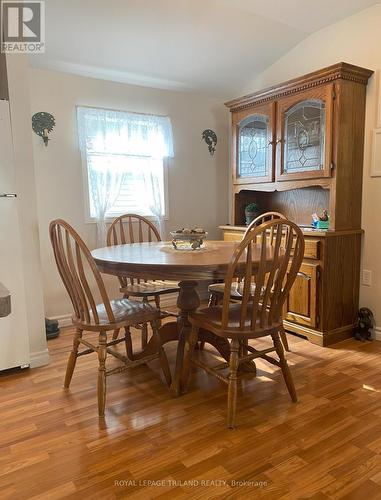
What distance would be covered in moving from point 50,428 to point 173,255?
103cm

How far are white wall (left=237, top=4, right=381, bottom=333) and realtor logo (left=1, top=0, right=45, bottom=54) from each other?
2.12 meters

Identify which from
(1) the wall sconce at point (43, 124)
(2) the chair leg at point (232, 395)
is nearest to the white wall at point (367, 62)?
(2) the chair leg at point (232, 395)

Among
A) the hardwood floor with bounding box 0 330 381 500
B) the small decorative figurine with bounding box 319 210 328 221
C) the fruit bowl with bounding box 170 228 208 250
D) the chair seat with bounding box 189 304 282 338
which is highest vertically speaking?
the small decorative figurine with bounding box 319 210 328 221

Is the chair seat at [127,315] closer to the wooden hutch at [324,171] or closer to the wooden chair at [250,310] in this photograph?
the wooden chair at [250,310]

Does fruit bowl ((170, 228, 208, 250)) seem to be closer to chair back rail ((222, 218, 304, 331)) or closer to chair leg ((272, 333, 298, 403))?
chair back rail ((222, 218, 304, 331))

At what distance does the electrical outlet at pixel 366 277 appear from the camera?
2828 millimetres

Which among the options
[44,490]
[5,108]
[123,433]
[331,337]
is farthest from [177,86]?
[44,490]

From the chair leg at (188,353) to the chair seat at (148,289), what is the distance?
0.47 meters

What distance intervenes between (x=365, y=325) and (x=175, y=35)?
105 inches

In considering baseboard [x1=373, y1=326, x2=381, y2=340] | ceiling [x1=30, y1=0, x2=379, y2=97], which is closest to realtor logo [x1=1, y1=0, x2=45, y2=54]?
ceiling [x1=30, y1=0, x2=379, y2=97]

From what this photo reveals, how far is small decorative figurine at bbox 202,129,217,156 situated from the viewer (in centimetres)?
388

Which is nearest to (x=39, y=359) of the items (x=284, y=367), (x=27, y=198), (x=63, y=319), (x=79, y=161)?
(x=63, y=319)

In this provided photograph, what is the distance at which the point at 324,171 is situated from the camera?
A: 8.77ft

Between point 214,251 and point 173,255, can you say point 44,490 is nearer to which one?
point 173,255
